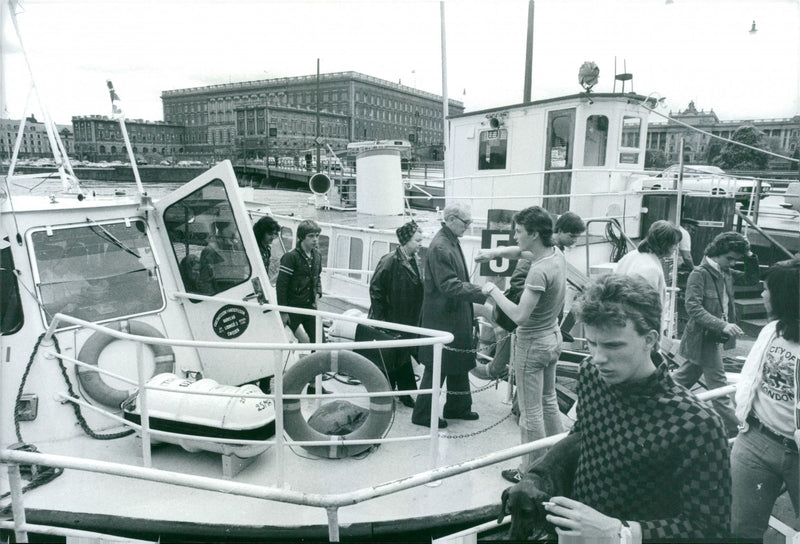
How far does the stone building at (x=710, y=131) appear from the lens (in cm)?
2002

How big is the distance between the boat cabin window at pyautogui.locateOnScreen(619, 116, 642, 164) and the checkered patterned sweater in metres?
10.7

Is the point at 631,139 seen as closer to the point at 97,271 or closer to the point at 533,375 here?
the point at 533,375

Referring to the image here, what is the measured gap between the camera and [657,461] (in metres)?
1.57

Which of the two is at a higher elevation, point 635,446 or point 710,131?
point 710,131

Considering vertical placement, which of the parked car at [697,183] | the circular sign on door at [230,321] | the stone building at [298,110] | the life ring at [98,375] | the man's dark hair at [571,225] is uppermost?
the stone building at [298,110]

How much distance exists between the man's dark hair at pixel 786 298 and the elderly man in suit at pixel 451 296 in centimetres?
186

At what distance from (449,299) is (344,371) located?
98 cm

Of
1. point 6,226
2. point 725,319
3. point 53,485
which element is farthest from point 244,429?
point 725,319

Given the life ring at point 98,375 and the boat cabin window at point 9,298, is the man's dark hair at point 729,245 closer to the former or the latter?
the life ring at point 98,375

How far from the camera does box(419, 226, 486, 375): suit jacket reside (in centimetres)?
410

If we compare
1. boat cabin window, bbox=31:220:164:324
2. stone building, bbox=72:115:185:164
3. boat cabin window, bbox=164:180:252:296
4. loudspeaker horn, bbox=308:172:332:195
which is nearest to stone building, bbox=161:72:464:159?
stone building, bbox=72:115:185:164

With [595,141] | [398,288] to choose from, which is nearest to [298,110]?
[595,141]

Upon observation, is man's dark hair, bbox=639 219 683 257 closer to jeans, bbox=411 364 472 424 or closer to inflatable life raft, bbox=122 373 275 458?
jeans, bbox=411 364 472 424

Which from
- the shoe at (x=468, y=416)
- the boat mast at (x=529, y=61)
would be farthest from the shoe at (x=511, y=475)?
the boat mast at (x=529, y=61)
